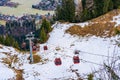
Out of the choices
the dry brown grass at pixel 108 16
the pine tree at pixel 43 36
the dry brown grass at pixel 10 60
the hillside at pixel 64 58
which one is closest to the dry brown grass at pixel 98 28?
the dry brown grass at pixel 108 16

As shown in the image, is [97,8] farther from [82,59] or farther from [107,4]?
[82,59]

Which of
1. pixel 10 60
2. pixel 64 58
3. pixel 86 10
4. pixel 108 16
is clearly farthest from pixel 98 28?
pixel 10 60

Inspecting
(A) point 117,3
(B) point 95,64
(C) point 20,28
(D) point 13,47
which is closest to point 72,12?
(A) point 117,3

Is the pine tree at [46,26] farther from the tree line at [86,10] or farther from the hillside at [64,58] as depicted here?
the tree line at [86,10]

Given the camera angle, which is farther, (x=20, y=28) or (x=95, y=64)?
(x=20, y=28)

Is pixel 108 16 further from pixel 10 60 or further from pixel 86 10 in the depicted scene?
pixel 10 60
